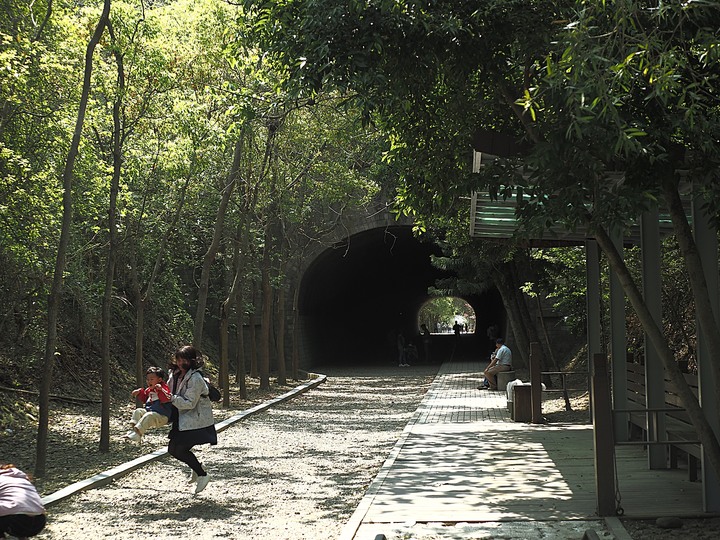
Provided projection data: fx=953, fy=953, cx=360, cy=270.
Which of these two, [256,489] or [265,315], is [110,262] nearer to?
[256,489]

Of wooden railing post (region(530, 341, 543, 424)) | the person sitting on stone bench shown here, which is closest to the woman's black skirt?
wooden railing post (region(530, 341, 543, 424))

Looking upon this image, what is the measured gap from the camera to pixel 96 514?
8.49 m

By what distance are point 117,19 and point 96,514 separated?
700 centimetres

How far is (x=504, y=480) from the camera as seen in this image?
9.63m

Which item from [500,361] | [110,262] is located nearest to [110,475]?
[110,262]

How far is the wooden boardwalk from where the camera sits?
25.6 ft

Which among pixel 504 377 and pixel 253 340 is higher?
pixel 253 340

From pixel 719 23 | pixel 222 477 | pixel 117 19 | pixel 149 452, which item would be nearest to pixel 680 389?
pixel 719 23

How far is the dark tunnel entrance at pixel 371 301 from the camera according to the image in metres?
37.2

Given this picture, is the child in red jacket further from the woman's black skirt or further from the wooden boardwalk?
the wooden boardwalk

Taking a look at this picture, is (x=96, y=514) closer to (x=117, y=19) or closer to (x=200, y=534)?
(x=200, y=534)

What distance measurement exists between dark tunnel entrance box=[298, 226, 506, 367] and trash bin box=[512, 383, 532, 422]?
18159 millimetres

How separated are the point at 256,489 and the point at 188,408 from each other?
1.51 metres

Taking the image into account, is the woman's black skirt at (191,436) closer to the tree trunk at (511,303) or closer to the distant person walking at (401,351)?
the tree trunk at (511,303)
